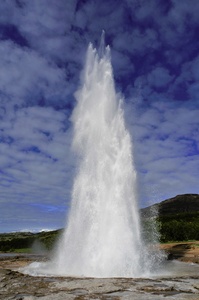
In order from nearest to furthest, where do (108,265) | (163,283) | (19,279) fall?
(163,283) → (19,279) → (108,265)

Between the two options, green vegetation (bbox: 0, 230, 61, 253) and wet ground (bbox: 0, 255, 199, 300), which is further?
green vegetation (bbox: 0, 230, 61, 253)

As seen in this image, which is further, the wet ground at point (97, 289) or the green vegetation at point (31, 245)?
the green vegetation at point (31, 245)

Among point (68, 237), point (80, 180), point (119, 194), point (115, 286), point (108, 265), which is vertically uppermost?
point (80, 180)

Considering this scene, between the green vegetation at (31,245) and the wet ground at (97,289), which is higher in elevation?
the green vegetation at (31,245)

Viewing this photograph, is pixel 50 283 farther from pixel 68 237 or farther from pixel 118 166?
pixel 118 166

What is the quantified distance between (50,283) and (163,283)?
615 cm

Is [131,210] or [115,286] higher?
[131,210]

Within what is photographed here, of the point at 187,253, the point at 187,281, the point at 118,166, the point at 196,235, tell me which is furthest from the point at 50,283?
the point at 196,235

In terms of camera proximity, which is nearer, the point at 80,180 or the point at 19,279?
the point at 19,279

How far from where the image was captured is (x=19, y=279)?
20.8 metres

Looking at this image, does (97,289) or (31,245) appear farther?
(31,245)

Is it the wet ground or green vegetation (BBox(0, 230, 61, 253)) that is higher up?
green vegetation (BBox(0, 230, 61, 253))

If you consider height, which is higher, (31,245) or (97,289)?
(31,245)

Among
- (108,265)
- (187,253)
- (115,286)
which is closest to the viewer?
(115,286)
